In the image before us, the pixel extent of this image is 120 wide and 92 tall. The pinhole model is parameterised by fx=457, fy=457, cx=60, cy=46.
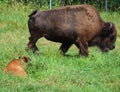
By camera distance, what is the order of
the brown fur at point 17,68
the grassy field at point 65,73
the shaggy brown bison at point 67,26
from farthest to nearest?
the shaggy brown bison at point 67,26
the brown fur at point 17,68
the grassy field at point 65,73

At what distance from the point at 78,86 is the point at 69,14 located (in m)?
3.71

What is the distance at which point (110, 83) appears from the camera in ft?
28.4

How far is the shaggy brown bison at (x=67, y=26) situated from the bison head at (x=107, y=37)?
295 millimetres

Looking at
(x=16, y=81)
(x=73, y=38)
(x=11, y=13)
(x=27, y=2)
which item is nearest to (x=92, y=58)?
(x=73, y=38)

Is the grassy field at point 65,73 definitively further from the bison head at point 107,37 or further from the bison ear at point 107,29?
the bison ear at point 107,29

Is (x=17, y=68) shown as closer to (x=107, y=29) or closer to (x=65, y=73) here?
(x=65, y=73)

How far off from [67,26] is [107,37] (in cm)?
143

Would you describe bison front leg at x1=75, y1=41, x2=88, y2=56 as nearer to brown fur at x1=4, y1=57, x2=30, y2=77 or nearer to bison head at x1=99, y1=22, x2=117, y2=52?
bison head at x1=99, y1=22, x2=117, y2=52

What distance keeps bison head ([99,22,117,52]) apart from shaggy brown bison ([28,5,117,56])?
30cm

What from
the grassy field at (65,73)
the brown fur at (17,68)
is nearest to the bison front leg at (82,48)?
the grassy field at (65,73)

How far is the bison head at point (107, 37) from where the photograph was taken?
12.1 metres

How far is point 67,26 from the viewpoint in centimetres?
1141

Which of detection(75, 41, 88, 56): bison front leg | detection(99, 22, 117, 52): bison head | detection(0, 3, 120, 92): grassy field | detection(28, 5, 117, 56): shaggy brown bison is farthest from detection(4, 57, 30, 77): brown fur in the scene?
detection(99, 22, 117, 52): bison head

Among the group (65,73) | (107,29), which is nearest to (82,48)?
(107,29)
